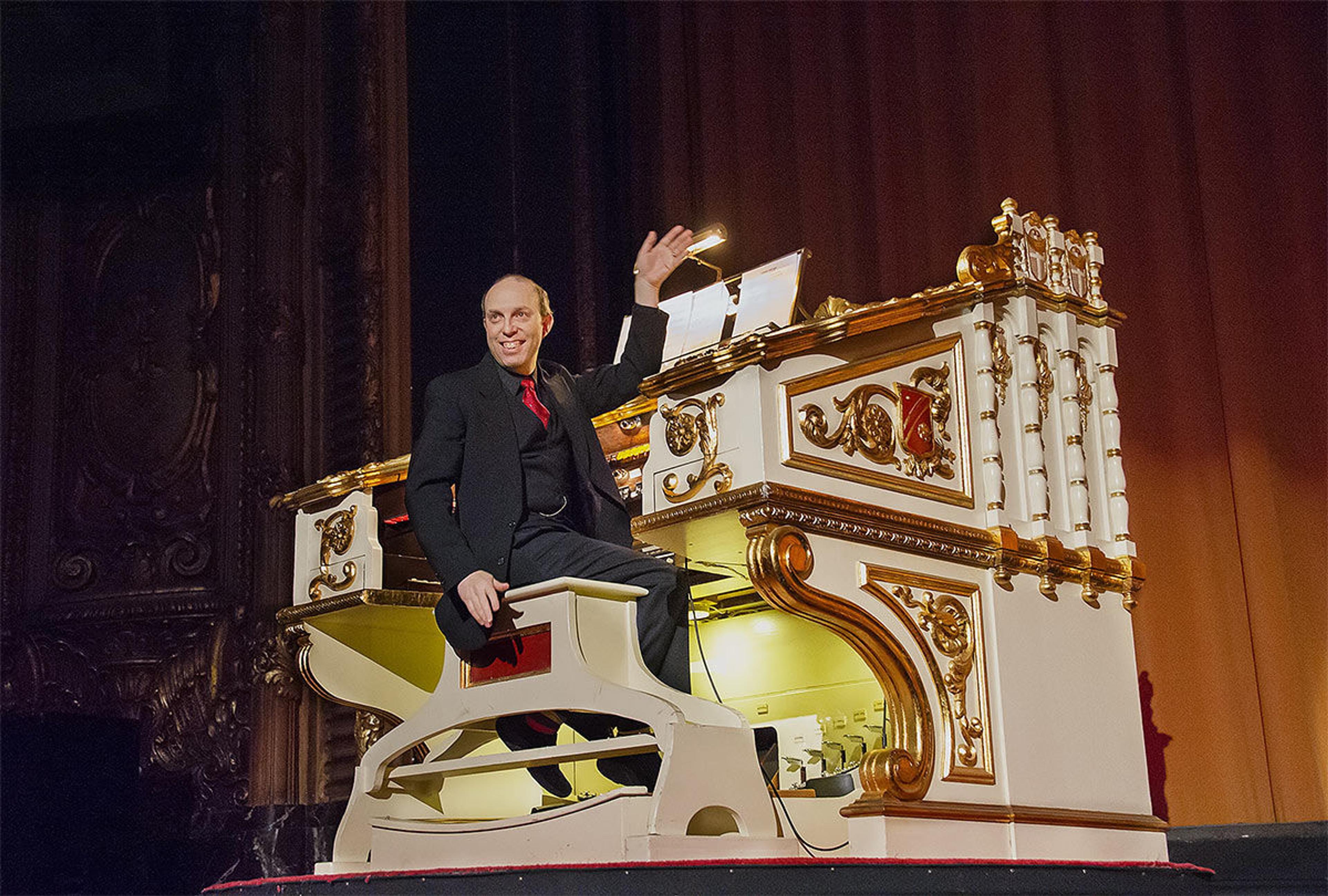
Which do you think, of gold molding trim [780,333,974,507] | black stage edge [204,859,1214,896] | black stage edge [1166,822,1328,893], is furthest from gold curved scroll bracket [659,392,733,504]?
black stage edge [1166,822,1328,893]

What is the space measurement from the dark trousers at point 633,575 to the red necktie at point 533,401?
23cm

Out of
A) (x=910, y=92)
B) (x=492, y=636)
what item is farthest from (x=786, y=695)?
(x=910, y=92)

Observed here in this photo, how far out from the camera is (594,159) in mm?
6043

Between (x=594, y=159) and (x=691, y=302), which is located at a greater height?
(x=594, y=159)

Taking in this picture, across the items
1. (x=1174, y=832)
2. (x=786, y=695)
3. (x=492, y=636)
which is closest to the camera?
(x=492, y=636)

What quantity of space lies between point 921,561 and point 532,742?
0.84 meters

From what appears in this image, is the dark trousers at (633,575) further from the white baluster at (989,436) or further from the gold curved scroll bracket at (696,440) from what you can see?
the white baluster at (989,436)

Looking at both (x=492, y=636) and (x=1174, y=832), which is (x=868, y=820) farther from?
(x=1174, y=832)

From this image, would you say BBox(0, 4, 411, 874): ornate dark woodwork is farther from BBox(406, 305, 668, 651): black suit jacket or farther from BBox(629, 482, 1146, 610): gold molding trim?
BBox(629, 482, 1146, 610): gold molding trim

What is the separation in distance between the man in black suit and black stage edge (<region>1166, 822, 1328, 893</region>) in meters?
1.35

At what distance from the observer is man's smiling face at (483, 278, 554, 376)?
2.90 metres

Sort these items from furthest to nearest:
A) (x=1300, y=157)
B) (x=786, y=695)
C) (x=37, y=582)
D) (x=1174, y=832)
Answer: (x=37, y=582) < (x=1300, y=157) < (x=1174, y=832) < (x=786, y=695)

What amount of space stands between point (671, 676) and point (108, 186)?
3.68 m

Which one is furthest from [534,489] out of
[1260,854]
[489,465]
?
[1260,854]
